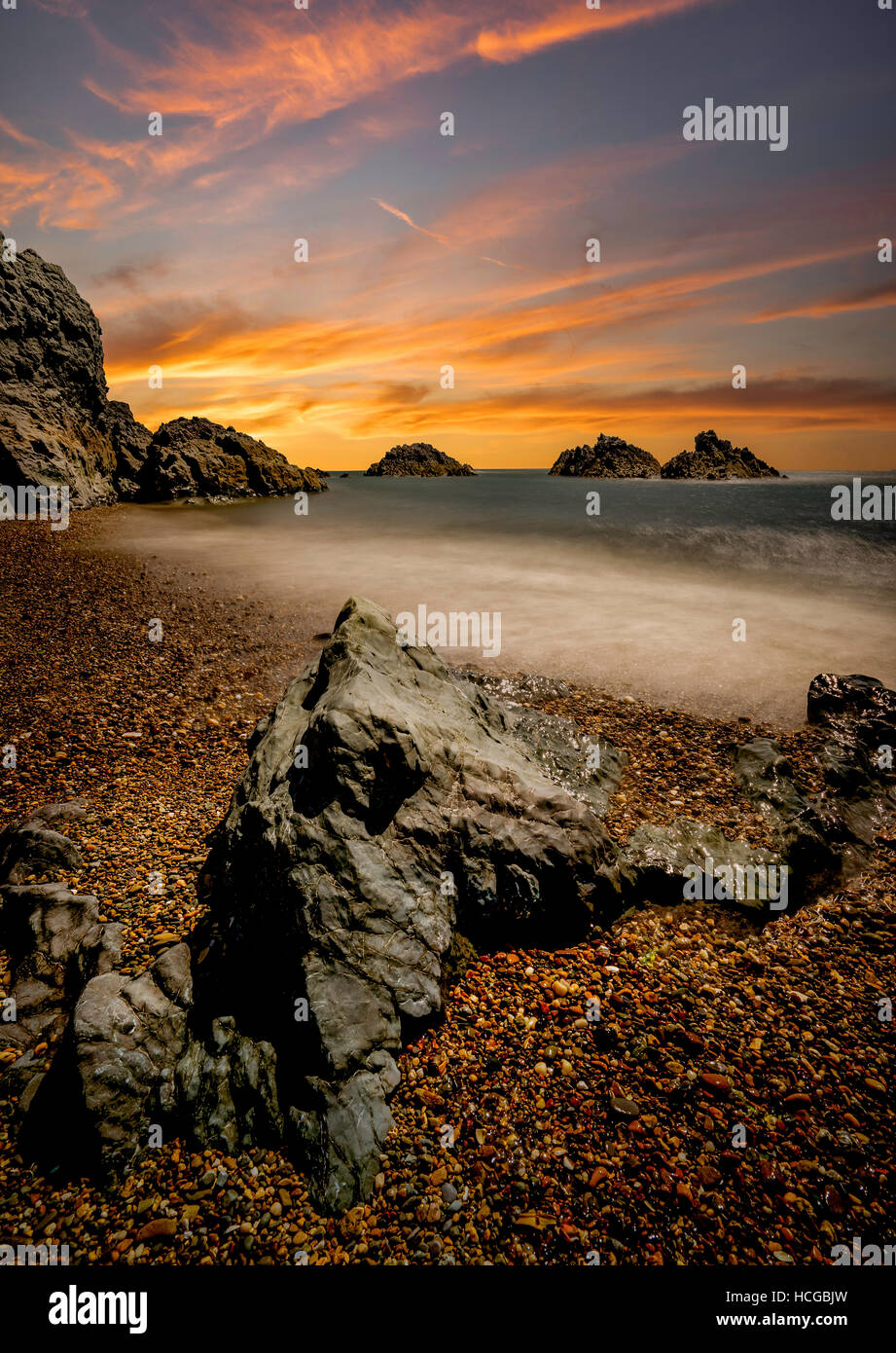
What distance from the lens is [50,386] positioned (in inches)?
1184

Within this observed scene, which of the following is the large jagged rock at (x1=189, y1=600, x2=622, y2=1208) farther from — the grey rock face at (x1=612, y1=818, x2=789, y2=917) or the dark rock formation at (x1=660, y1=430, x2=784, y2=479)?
the dark rock formation at (x1=660, y1=430, x2=784, y2=479)

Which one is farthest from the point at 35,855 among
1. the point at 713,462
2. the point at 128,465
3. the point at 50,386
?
the point at 713,462

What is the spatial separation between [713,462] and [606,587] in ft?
501

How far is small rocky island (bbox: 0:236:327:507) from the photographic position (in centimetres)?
2597

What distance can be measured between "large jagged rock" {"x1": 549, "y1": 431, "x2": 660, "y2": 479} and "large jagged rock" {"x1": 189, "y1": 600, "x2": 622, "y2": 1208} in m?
170

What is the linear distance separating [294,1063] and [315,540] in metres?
27.3

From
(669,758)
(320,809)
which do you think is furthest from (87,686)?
(669,758)

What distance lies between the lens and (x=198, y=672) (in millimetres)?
9703

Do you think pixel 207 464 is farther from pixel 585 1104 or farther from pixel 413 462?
pixel 413 462

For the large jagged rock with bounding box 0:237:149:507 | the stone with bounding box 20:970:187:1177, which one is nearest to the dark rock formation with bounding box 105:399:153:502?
the large jagged rock with bounding box 0:237:149:507

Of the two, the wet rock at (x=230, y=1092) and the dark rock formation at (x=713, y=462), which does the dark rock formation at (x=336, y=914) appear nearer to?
the wet rock at (x=230, y=1092)

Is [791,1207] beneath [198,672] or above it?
beneath
